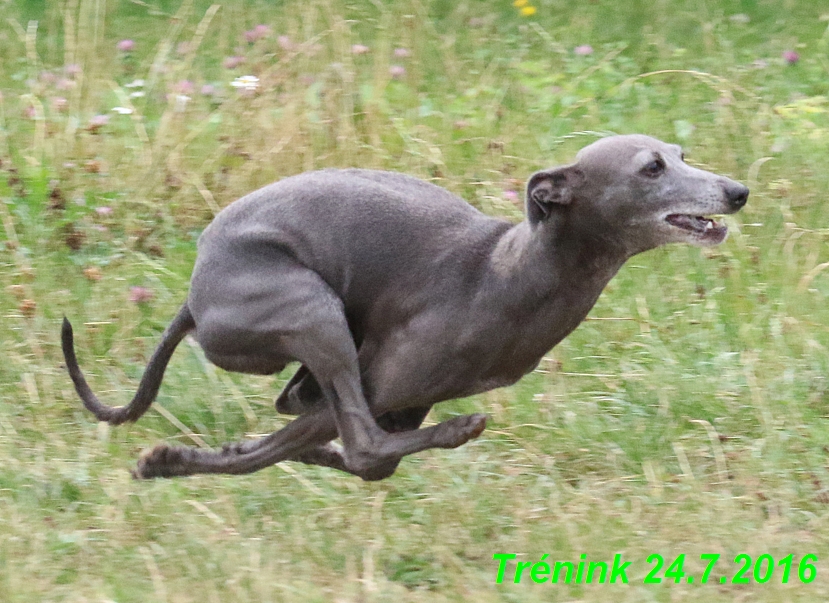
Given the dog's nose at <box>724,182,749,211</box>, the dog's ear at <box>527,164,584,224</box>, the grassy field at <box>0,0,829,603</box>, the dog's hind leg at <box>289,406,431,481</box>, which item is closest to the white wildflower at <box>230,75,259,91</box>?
the grassy field at <box>0,0,829,603</box>

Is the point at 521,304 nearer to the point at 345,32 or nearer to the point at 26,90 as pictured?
the point at 345,32

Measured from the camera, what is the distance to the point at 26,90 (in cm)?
782

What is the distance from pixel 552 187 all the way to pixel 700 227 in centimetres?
47

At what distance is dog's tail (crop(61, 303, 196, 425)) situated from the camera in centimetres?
492

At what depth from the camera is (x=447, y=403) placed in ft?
18.6

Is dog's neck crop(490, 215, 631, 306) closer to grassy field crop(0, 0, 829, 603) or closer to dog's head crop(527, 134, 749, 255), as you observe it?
dog's head crop(527, 134, 749, 255)

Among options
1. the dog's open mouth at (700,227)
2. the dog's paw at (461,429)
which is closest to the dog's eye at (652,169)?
the dog's open mouth at (700,227)

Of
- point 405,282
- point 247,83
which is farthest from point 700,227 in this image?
point 247,83

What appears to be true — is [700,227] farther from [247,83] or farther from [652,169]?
[247,83]

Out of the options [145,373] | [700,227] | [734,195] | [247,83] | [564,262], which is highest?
[734,195]

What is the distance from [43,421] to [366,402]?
61.9 inches

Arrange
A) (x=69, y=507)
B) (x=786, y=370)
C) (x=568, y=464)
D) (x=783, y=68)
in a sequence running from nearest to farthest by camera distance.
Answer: (x=69, y=507) → (x=568, y=464) → (x=786, y=370) → (x=783, y=68)

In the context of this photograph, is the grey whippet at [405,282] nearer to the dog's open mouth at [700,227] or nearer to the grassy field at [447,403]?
the dog's open mouth at [700,227]

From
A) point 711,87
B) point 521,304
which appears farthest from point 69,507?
point 711,87
